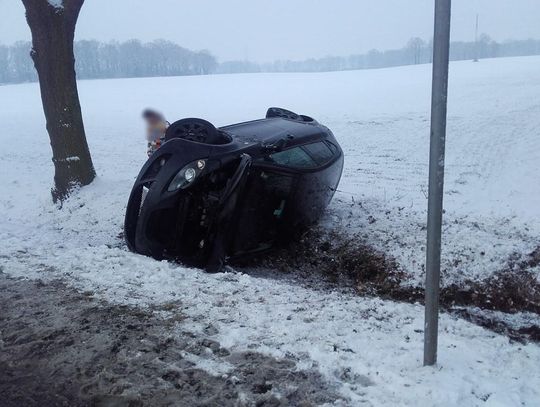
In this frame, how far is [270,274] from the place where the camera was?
5.88 meters

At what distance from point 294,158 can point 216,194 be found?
1283 mm

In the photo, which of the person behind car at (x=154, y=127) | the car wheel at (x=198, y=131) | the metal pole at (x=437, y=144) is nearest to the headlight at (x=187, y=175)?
the car wheel at (x=198, y=131)

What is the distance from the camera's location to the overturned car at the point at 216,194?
17.0 feet

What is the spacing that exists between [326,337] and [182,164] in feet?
8.04

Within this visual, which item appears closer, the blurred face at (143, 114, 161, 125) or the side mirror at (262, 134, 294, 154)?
the side mirror at (262, 134, 294, 154)

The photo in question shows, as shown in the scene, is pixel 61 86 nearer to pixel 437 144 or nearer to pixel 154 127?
pixel 154 127

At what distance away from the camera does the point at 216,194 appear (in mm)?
5184

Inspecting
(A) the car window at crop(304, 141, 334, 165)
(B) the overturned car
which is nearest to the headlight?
(B) the overturned car

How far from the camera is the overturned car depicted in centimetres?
517

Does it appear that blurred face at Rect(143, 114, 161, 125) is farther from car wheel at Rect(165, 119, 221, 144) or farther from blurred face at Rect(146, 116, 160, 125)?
car wheel at Rect(165, 119, 221, 144)

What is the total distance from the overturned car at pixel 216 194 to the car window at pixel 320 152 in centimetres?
17

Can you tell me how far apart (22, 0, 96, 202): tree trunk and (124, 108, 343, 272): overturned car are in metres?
4.04

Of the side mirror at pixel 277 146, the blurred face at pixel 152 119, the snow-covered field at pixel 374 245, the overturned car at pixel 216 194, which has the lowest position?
the snow-covered field at pixel 374 245

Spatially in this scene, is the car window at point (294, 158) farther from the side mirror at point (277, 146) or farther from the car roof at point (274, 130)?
the car roof at point (274, 130)
